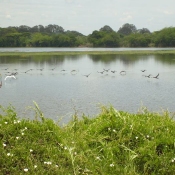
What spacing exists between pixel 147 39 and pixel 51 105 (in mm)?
80135

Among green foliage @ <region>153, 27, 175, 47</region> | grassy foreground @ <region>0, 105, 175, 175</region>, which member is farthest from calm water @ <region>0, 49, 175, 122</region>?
green foliage @ <region>153, 27, 175, 47</region>

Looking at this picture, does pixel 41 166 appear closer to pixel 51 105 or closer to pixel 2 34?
pixel 51 105

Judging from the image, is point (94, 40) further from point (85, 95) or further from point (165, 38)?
point (85, 95)

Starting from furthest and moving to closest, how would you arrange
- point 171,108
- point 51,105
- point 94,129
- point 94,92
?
point 94,92
point 51,105
point 171,108
point 94,129

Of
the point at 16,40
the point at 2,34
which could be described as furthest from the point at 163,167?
the point at 2,34

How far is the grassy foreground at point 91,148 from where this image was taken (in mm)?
3607

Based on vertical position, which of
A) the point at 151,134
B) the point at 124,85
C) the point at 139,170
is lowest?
the point at 124,85

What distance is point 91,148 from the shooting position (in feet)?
13.6

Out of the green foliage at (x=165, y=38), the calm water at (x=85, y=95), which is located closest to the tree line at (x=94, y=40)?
the green foliage at (x=165, y=38)

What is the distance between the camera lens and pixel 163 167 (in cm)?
371

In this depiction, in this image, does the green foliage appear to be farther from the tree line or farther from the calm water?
the calm water

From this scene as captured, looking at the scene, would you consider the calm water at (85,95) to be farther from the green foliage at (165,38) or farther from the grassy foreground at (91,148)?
the green foliage at (165,38)

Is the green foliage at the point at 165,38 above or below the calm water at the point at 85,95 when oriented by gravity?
above

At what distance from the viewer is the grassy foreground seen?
11.8 feet
